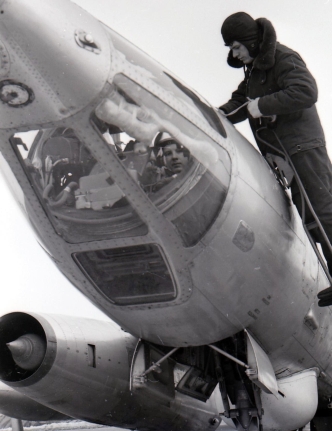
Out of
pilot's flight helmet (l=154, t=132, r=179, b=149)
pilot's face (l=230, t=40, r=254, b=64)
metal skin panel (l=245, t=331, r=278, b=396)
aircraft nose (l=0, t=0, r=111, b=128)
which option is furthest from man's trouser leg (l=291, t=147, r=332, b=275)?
aircraft nose (l=0, t=0, r=111, b=128)

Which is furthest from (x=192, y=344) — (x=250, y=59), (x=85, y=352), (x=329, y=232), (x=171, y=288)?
(x=250, y=59)

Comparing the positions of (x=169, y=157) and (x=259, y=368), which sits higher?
(x=169, y=157)

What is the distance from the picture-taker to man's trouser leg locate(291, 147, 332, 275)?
16.5 feet

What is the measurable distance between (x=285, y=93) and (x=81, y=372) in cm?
321

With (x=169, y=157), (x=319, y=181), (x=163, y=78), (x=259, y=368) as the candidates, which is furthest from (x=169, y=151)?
(x=259, y=368)

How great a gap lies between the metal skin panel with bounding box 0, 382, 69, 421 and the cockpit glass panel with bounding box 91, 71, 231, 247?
157 inches

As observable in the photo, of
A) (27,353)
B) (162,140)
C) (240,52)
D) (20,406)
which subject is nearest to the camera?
(162,140)

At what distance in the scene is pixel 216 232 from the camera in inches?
176

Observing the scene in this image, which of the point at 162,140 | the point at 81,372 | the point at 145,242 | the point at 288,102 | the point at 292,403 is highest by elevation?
the point at 288,102

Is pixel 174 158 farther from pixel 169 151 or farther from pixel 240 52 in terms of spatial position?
pixel 240 52

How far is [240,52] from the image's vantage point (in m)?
5.45

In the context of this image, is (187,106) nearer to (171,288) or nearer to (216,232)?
(216,232)

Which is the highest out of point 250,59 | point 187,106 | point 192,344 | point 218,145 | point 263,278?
point 250,59

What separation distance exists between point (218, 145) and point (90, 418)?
313 centimetres
